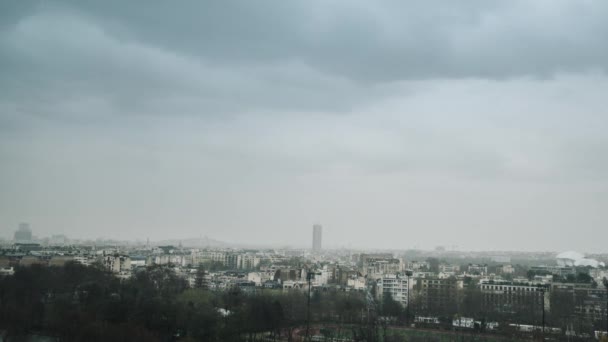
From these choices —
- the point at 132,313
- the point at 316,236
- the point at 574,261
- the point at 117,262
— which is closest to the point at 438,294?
the point at 132,313

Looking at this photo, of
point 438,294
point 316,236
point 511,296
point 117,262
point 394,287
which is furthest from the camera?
point 316,236

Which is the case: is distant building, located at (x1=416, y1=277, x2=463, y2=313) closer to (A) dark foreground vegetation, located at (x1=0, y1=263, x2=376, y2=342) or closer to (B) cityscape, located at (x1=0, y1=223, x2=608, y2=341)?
(B) cityscape, located at (x1=0, y1=223, x2=608, y2=341)

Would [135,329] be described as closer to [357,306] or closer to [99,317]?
[99,317]

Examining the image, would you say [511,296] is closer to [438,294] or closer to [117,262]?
[438,294]

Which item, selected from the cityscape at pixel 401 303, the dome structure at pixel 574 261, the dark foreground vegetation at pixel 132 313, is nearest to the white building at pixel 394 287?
the cityscape at pixel 401 303

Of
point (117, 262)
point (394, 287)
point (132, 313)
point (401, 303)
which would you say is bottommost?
point (401, 303)

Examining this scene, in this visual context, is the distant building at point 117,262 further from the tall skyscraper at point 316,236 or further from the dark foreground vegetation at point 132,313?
the tall skyscraper at point 316,236

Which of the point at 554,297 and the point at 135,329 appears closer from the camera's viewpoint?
the point at 135,329

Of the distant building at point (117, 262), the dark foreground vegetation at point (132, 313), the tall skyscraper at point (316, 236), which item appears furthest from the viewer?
the tall skyscraper at point (316, 236)

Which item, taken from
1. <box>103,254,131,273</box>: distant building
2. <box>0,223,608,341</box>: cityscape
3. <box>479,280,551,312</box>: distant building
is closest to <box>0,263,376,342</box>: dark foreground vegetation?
<box>0,223,608,341</box>: cityscape

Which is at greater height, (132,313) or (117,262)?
(117,262)

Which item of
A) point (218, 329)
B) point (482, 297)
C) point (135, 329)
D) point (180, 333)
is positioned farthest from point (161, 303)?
point (482, 297)
